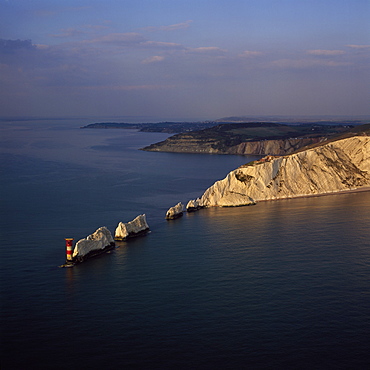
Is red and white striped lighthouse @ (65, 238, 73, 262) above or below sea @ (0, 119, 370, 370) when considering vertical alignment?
above

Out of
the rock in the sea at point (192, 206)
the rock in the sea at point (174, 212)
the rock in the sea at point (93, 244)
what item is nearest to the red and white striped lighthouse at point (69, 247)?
the rock in the sea at point (93, 244)

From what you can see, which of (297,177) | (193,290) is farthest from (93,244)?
(297,177)

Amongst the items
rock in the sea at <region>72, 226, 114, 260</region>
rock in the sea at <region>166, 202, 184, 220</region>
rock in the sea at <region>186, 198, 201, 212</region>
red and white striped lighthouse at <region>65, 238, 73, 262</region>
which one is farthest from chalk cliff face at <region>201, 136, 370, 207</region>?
red and white striped lighthouse at <region>65, 238, 73, 262</region>

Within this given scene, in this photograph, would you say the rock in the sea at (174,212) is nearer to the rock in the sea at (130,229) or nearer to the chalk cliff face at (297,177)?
the rock in the sea at (130,229)

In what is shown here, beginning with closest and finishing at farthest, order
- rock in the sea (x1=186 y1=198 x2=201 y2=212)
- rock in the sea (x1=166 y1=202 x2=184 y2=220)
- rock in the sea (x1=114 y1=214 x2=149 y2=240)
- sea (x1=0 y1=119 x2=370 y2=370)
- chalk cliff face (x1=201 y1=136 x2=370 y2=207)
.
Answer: sea (x1=0 y1=119 x2=370 y2=370) → rock in the sea (x1=114 y1=214 x2=149 y2=240) → rock in the sea (x1=166 y1=202 x2=184 y2=220) → rock in the sea (x1=186 y1=198 x2=201 y2=212) → chalk cliff face (x1=201 y1=136 x2=370 y2=207)

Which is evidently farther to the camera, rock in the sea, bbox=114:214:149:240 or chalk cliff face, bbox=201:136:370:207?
chalk cliff face, bbox=201:136:370:207

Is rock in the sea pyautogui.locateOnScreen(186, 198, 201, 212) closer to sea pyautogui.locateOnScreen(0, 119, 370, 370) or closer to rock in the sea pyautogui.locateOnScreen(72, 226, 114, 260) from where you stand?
sea pyautogui.locateOnScreen(0, 119, 370, 370)

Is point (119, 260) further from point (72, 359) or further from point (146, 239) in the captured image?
point (72, 359)
